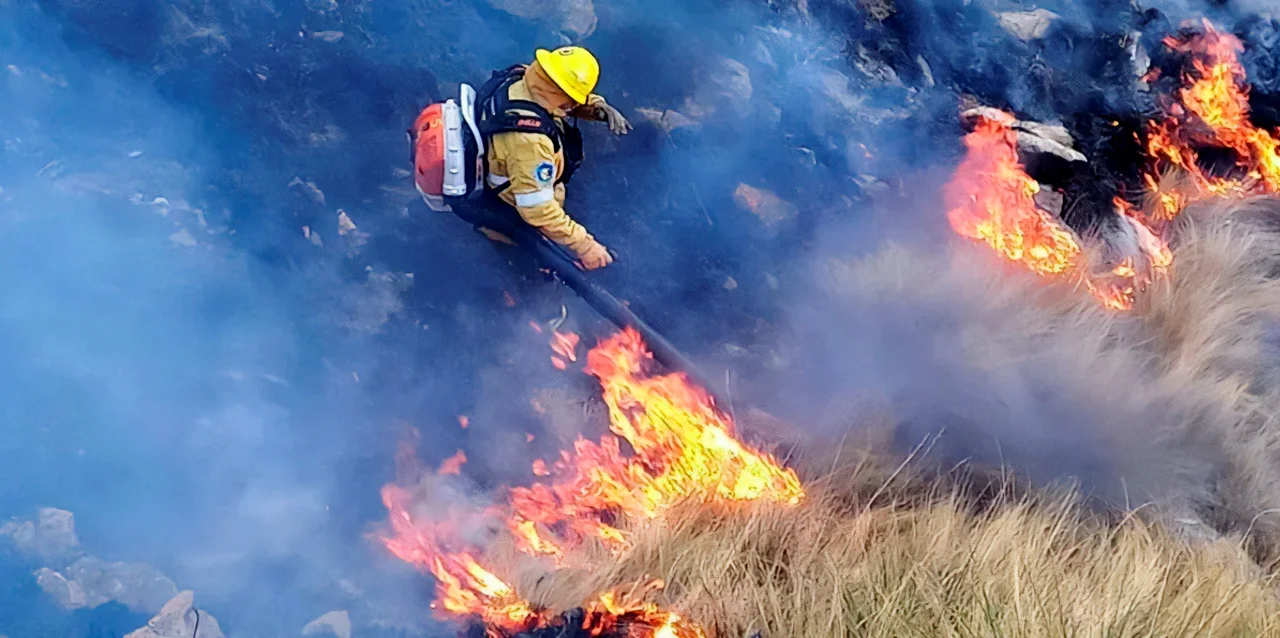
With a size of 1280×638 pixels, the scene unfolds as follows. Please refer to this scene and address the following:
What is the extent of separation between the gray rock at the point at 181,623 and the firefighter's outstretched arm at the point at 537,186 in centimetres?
185

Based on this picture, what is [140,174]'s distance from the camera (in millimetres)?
3527

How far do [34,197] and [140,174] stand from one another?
0.36 metres

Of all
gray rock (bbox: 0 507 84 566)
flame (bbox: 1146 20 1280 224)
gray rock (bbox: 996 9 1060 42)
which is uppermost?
gray rock (bbox: 996 9 1060 42)

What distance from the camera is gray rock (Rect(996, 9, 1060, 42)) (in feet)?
16.0

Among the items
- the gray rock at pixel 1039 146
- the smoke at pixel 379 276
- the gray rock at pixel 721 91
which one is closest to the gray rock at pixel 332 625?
the smoke at pixel 379 276

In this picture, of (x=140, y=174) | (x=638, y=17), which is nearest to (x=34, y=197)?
(x=140, y=174)

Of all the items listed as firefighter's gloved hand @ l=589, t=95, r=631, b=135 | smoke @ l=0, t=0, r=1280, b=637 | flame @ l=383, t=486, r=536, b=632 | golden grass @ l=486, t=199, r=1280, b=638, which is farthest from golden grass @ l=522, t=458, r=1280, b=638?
firefighter's gloved hand @ l=589, t=95, r=631, b=135

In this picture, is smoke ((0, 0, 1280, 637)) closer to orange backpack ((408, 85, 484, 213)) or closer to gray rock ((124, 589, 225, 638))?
gray rock ((124, 589, 225, 638))

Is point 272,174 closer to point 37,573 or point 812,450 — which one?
point 37,573

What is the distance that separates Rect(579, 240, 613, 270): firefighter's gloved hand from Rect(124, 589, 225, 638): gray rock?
6.30 ft

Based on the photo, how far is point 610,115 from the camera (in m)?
4.04

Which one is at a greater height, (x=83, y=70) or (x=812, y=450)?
(x=83, y=70)

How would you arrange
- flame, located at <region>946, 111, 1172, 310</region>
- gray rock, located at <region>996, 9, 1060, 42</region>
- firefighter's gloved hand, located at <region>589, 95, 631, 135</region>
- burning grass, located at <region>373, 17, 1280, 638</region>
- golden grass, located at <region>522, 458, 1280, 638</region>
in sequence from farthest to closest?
gray rock, located at <region>996, 9, 1060, 42</region> < flame, located at <region>946, 111, 1172, 310</region> < firefighter's gloved hand, located at <region>589, 95, 631, 135</region> < burning grass, located at <region>373, 17, 1280, 638</region> < golden grass, located at <region>522, 458, 1280, 638</region>

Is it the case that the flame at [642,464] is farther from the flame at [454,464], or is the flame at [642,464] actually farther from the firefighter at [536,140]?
the firefighter at [536,140]
